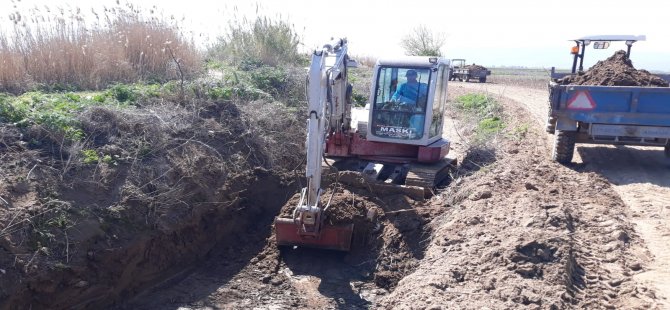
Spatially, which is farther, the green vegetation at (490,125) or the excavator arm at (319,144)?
the green vegetation at (490,125)

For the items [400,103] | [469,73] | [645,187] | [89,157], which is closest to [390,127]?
[400,103]

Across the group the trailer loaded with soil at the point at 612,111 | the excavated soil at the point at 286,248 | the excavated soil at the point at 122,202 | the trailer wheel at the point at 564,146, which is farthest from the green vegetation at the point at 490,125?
the excavated soil at the point at 122,202

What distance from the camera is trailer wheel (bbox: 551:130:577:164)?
10242 millimetres

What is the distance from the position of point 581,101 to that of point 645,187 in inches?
67.3

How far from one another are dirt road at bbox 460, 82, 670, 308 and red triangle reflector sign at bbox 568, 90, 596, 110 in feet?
3.61

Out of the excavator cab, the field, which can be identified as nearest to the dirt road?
the field

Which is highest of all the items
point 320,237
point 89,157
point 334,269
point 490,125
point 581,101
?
point 581,101

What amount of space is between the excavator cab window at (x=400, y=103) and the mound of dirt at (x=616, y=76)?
3449mm

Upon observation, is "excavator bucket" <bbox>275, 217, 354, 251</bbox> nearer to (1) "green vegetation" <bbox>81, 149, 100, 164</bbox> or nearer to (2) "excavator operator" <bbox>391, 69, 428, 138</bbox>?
(2) "excavator operator" <bbox>391, 69, 428, 138</bbox>

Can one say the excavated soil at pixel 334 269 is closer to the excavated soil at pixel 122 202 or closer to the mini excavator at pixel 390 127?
the mini excavator at pixel 390 127

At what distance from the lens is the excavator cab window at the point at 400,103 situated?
908 centimetres

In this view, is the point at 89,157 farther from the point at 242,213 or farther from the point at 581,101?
the point at 581,101

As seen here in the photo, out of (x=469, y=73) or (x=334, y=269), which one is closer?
(x=334, y=269)

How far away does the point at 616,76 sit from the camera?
33.7ft
